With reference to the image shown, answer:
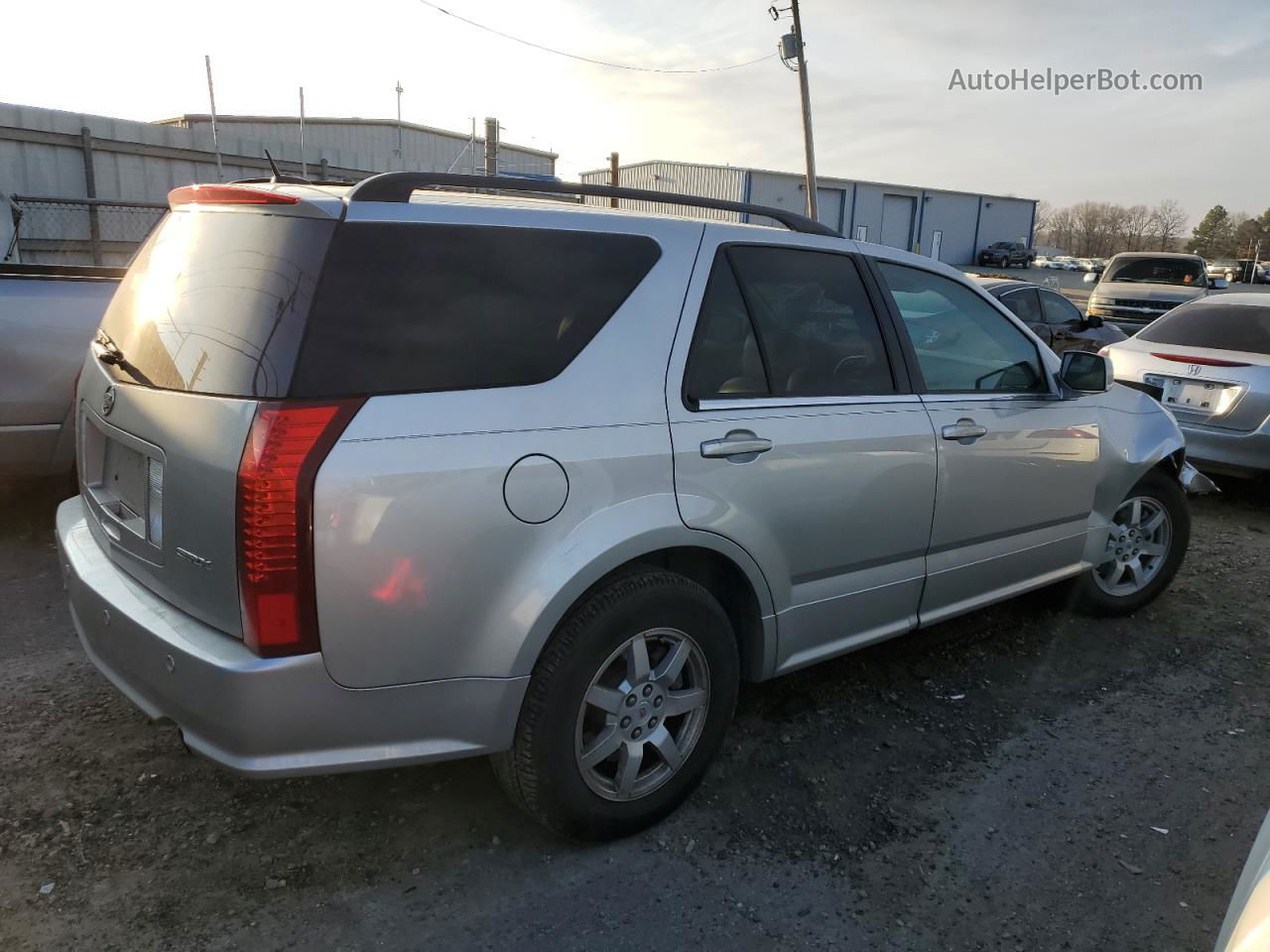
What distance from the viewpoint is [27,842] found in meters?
2.62

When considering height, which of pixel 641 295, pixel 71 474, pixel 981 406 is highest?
pixel 641 295

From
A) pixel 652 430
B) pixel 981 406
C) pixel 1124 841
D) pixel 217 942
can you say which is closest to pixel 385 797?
pixel 217 942

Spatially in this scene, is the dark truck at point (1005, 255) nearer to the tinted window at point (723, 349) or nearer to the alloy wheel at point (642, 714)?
the tinted window at point (723, 349)

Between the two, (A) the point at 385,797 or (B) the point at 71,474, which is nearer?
(A) the point at 385,797

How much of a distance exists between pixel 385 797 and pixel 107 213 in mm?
15881

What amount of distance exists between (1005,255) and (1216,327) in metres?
49.8

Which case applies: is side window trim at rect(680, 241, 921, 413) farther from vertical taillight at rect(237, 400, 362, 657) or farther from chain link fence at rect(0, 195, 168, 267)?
chain link fence at rect(0, 195, 168, 267)

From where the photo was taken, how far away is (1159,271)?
52.6ft

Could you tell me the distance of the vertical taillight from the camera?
6.73ft

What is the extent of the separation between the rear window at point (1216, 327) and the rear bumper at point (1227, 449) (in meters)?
0.71

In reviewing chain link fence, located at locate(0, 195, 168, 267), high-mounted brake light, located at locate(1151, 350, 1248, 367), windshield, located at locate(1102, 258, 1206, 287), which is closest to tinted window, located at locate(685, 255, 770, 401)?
high-mounted brake light, located at locate(1151, 350, 1248, 367)

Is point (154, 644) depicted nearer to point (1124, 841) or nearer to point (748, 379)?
point (748, 379)

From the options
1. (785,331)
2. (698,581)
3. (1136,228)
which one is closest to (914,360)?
(785,331)

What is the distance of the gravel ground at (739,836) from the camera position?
2424mm
